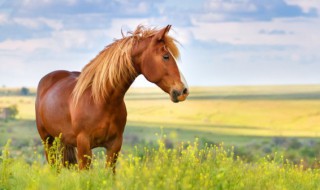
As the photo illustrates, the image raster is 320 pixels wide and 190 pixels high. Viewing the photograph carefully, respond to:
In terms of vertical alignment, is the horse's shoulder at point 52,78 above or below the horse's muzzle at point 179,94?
above

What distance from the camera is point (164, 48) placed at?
11055 millimetres

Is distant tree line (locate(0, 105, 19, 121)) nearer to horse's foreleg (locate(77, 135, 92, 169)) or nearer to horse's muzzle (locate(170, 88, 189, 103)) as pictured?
horse's foreleg (locate(77, 135, 92, 169))

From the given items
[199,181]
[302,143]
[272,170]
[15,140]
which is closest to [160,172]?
[199,181]

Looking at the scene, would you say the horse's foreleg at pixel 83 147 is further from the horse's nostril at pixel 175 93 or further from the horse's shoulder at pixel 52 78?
the horse's shoulder at pixel 52 78

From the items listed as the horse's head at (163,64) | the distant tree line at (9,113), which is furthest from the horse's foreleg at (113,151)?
the distant tree line at (9,113)

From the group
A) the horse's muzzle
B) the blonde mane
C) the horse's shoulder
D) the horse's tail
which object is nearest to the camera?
the horse's muzzle

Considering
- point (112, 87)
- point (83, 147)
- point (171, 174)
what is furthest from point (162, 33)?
point (171, 174)

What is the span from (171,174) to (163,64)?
217 centimetres

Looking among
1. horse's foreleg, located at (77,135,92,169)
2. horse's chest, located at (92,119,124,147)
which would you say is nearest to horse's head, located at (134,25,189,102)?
horse's chest, located at (92,119,124,147)

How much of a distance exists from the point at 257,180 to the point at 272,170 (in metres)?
1.29

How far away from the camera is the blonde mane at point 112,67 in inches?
448

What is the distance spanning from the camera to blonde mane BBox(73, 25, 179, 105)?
11.4m

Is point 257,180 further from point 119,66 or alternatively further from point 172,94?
point 119,66

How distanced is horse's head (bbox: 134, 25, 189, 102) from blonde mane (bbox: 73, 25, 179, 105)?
71mm
